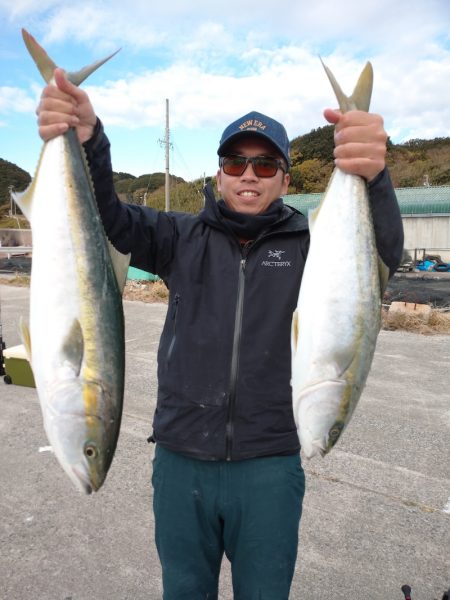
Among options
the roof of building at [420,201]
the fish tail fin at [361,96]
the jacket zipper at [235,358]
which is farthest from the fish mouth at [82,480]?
the roof of building at [420,201]

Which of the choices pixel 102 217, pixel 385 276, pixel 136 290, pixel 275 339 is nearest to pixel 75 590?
pixel 275 339

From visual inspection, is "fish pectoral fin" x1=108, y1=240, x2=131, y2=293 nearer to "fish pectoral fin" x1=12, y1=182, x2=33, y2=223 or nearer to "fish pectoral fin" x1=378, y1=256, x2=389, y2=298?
"fish pectoral fin" x1=12, y1=182, x2=33, y2=223

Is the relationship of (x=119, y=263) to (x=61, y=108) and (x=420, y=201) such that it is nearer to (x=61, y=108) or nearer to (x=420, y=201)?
(x=61, y=108)

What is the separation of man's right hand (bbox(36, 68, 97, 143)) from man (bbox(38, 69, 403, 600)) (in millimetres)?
300

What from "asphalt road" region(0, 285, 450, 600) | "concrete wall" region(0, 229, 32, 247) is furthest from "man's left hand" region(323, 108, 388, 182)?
"concrete wall" region(0, 229, 32, 247)

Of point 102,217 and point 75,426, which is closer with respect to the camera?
point 75,426

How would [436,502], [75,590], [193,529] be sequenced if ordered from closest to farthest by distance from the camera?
[193,529], [75,590], [436,502]

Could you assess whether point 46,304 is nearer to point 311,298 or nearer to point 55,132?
point 55,132

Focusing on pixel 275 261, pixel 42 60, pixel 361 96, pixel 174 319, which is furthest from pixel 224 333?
pixel 42 60

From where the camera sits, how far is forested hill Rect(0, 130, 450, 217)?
3553 centimetres

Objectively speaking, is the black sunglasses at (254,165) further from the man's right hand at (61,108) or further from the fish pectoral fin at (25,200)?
the fish pectoral fin at (25,200)

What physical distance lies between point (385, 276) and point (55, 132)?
1.31 metres

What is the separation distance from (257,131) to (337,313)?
0.84 metres

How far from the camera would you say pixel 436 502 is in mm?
3654
